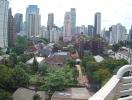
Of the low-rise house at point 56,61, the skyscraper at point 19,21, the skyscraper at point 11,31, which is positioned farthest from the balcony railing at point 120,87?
the skyscraper at point 19,21

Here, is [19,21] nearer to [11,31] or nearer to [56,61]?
[11,31]

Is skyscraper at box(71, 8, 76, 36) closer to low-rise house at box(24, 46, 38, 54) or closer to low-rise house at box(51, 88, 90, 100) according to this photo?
low-rise house at box(24, 46, 38, 54)

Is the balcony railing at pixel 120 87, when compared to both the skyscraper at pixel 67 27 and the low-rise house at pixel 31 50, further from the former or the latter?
the skyscraper at pixel 67 27

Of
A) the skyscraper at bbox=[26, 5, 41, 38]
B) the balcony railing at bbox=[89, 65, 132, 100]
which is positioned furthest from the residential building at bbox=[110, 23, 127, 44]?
the balcony railing at bbox=[89, 65, 132, 100]

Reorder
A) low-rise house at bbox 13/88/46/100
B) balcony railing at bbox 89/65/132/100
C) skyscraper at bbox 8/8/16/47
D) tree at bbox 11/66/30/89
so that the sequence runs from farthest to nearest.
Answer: skyscraper at bbox 8/8/16/47
tree at bbox 11/66/30/89
low-rise house at bbox 13/88/46/100
balcony railing at bbox 89/65/132/100

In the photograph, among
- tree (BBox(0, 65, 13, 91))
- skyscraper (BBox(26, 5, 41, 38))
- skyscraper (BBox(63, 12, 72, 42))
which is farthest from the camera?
skyscraper (BBox(26, 5, 41, 38))

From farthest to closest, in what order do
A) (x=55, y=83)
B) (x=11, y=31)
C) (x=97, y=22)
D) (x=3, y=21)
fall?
(x=97, y=22) < (x=11, y=31) < (x=3, y=21) < (x=55, y=83)

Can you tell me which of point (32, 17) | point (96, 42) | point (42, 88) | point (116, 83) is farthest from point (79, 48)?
point (116, 83)

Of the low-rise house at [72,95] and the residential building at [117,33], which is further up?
the residential building at [117,33]

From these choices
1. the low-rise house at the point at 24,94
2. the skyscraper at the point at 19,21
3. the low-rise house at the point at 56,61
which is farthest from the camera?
the skyscraper at the point at 19,21

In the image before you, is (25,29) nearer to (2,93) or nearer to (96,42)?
(96,42)

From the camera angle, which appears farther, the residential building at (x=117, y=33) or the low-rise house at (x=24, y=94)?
the residential building at (x=117, y=33)

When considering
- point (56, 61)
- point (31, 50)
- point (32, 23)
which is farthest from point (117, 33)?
point (56, 61)
